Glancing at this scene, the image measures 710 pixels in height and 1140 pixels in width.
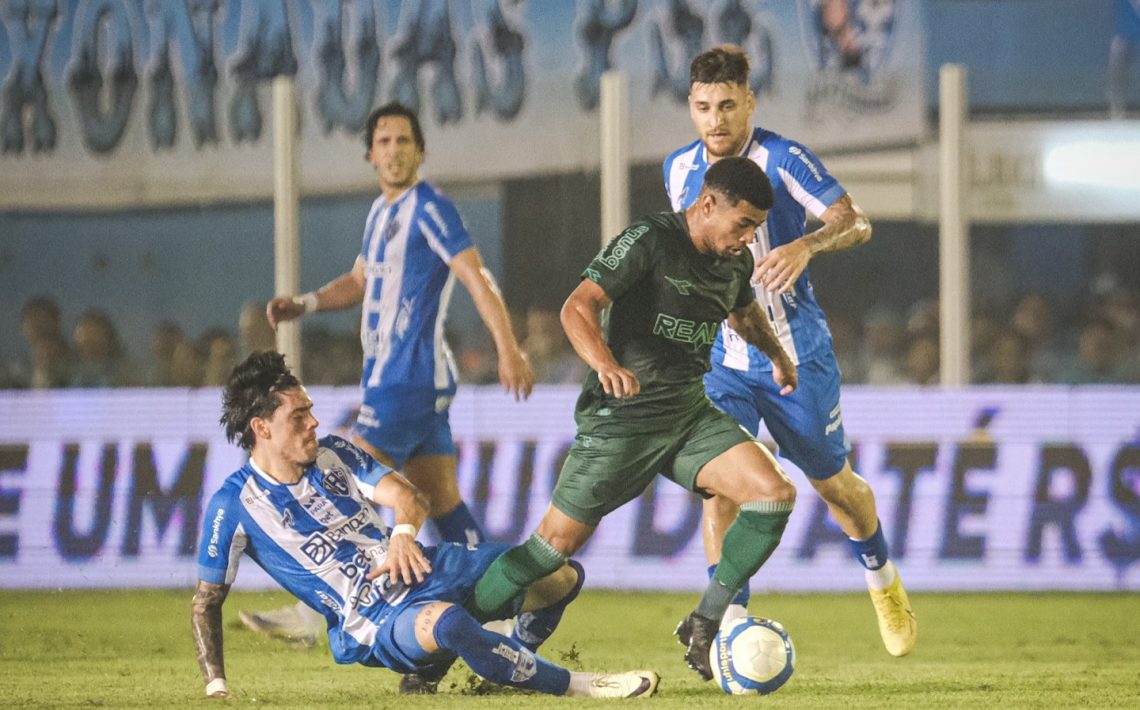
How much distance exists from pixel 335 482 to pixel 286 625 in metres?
2.10

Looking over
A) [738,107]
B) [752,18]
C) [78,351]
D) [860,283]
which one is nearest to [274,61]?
[78,351]

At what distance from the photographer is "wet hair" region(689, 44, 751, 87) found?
6645 mm

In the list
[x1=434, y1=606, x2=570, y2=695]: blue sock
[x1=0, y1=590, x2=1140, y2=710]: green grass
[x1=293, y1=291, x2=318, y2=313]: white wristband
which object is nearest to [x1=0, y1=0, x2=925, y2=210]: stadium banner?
[x1=0, y1=590, x2=1140, y2=710]: green grass

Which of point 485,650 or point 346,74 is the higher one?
point 346,74

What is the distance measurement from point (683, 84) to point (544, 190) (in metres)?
1.08

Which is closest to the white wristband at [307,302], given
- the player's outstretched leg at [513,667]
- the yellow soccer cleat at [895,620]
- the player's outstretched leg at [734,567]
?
the player's outstretched leg at [513,667]

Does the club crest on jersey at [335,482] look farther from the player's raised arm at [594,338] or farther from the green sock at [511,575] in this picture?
the player's raised arm at [594,338]

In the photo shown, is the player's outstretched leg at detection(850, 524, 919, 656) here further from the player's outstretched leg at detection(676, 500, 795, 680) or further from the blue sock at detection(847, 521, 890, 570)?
the player's outstretched leg at detection(676, 500, 795, 680)

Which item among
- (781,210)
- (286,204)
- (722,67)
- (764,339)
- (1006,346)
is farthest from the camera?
(1006,346)

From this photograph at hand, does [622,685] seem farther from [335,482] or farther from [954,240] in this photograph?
[954,240]

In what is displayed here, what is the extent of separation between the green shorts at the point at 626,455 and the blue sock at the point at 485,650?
1.86ft

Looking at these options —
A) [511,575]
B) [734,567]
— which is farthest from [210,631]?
[734,567]

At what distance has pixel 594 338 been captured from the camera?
574 cm

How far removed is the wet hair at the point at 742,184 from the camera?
5.84 m
